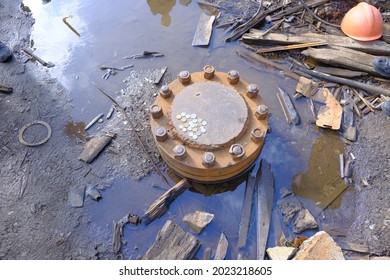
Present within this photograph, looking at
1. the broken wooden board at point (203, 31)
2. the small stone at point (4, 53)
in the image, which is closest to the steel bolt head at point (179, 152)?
the broken wooden board at point (203, 31)

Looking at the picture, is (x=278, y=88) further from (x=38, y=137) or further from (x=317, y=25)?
(x=38, y=137)

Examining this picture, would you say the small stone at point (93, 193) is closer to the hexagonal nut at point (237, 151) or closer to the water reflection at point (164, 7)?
Result: the hexagonal nut at point (237, 151)

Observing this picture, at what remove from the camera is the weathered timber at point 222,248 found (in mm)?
Result: 4574

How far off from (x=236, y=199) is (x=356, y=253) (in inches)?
68.6

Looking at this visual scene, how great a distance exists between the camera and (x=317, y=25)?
697 centimetres

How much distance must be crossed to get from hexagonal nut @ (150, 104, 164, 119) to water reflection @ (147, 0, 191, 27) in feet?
9.49

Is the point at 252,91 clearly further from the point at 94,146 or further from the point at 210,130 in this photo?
the point at 94,146

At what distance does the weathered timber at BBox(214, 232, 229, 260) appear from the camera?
4574 millimetres

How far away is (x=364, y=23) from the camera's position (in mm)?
6273

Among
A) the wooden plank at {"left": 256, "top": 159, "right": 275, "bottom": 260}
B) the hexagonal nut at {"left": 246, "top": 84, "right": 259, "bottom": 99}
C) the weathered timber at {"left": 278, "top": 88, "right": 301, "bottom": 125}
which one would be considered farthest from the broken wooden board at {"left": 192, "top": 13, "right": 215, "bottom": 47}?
the wooden plank at {"left": 256, "top": 159, "right": 275, "bottom": 260}

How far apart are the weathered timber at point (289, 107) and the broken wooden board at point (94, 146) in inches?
118

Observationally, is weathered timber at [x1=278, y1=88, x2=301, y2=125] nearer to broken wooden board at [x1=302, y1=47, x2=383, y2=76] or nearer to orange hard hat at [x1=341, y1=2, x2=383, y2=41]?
broken wooden board at [x1=302, y1=47, x2=383, y2=76]

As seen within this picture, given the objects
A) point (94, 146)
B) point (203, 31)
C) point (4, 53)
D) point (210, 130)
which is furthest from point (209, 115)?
point (4, 53)
